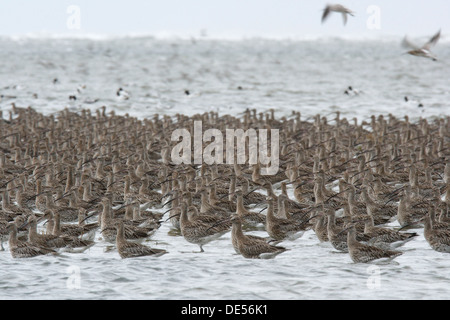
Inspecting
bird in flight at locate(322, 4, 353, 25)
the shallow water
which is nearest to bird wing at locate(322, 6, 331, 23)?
bird in flight at locate(322, 4, 353, 25)

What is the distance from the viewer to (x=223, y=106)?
41500 millimetres

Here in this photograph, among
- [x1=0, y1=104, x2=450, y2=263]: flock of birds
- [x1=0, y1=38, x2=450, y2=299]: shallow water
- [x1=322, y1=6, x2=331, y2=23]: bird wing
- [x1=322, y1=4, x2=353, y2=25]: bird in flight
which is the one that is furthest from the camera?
[x1=322, y1=6, x2=331, y2=23]: bird wing

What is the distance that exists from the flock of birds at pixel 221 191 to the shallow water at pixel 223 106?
34 cm

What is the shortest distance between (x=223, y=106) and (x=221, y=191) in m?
23.9

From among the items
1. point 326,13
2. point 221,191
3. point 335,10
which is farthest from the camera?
point 221,191

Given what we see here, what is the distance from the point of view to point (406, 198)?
15.6 metres

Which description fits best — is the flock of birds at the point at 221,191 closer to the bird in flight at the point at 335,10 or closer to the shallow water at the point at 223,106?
the shallow water at the point at 223,106

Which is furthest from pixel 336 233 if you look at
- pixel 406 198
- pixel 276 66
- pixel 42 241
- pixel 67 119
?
pixel 276 66

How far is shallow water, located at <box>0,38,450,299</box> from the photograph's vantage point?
11469 mm

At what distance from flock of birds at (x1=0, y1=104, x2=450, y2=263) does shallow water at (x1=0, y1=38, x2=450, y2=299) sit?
1.11 feet

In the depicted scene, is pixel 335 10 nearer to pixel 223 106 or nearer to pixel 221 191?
pixel 221 191

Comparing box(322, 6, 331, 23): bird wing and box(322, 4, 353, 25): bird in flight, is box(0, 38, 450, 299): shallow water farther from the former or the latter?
box(322, 6, 331, 23): bird wing

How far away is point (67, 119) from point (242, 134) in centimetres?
751

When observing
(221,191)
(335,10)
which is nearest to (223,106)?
(221,191)
